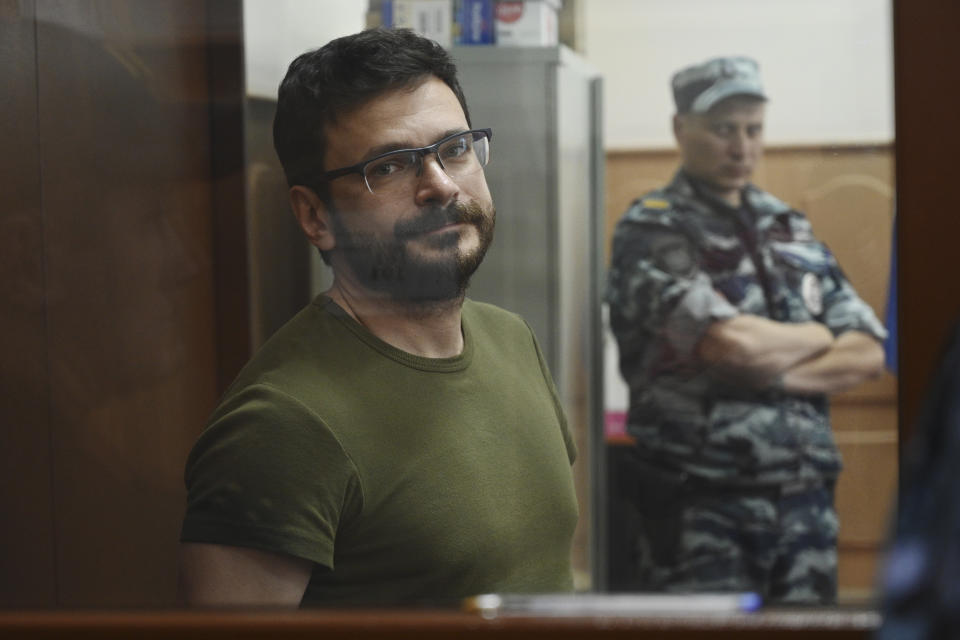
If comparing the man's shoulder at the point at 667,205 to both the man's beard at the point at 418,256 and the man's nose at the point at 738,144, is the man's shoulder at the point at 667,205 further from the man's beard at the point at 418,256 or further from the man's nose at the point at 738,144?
the man's beard at the point at 418,256

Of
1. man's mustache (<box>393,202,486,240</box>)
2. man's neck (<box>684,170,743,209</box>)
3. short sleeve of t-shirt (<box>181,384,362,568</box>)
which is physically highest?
man's neck (<box>684,170,743,209</box>)

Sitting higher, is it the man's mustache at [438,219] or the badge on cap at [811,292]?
the man's mustache at [438,219]

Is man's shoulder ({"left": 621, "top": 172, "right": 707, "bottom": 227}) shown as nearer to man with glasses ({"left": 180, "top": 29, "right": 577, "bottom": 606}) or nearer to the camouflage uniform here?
the camouflage uniform

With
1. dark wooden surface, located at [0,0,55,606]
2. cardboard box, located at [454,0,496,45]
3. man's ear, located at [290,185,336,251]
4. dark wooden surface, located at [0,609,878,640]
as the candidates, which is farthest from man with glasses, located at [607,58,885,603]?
dark wooden surface, located at [0,0,55,606]

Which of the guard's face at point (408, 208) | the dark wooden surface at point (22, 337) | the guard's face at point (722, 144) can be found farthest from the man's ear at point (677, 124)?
the dark wooden surface at point (22, 337)

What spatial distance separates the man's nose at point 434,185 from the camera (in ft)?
3.94

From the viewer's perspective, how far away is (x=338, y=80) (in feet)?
3.96

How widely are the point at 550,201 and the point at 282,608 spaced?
1.85 feet

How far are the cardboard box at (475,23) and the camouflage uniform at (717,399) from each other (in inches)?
10.6

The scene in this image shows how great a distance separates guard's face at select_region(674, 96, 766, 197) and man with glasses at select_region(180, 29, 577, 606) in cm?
23

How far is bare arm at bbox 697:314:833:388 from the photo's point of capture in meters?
1.21

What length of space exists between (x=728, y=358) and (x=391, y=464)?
0.41 metres

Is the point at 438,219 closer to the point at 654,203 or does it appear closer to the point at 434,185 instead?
the point at 434,185

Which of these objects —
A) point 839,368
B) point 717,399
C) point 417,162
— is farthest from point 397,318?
point 839,368
